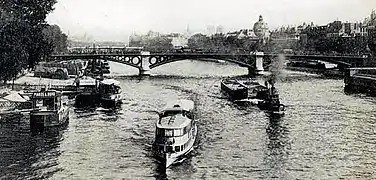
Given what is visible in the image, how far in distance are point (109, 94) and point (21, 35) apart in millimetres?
2802

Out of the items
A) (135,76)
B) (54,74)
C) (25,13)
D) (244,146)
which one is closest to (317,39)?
(135,76)

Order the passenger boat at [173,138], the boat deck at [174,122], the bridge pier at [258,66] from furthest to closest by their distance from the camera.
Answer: the bridge pier at [258,66] < the boat deck at [174,122] < the passenger boat at [173,138]

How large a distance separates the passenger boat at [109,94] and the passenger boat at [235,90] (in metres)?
3.40

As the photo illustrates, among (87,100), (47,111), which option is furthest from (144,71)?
(47,111)

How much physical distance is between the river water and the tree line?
1884 millimetres

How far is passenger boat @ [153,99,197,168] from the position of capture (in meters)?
9.93

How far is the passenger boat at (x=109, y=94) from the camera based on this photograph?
53.6 feet

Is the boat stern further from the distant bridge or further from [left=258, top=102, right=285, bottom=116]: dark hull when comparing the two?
the distant bridge

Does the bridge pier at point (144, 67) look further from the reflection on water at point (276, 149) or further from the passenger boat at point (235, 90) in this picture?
the reflection on water at point (276, 149)

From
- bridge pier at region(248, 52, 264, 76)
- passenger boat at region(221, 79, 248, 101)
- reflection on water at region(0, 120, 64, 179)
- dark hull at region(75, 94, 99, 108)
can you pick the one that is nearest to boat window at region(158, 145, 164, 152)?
reflection on water at region(0, 120, 64, 179)

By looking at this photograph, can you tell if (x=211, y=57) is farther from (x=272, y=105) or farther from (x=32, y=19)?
(x=272, y=105)

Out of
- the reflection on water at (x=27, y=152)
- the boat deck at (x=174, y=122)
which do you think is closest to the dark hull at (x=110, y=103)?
the reflection on water at (x=27, y=152)

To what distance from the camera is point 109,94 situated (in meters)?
16.6

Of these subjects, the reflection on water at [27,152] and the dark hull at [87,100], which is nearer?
the reflection on water at [27,152]
